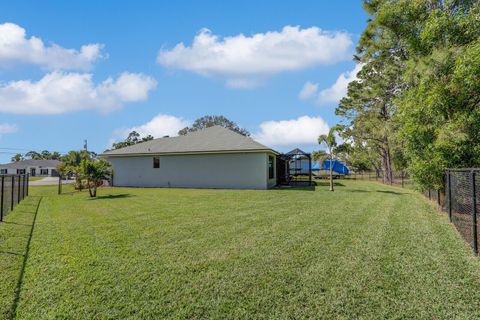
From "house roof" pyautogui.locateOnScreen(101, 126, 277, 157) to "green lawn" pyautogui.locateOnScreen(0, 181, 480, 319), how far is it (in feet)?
38.4

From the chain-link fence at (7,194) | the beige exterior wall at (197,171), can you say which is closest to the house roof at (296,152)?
the beige exterior wall at (197,171)

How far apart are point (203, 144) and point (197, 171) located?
2.01 metres

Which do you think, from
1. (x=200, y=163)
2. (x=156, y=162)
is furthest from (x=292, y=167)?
(x=156, y=162)

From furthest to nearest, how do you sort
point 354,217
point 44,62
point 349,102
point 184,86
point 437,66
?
1. point 349,102
2. point 184,86
3. point 44,62
4. point 437,66
5. point 354,217

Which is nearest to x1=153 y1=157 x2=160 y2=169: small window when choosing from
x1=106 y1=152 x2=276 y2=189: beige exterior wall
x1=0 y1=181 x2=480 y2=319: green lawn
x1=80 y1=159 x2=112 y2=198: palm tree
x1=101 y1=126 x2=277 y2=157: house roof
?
x1=106 y1=152 x2=276 y2=189: beige exterior wall

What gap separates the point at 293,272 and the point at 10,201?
36.2 feet

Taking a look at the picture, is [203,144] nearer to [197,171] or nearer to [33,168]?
[197,171]

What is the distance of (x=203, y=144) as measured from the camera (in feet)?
68.1

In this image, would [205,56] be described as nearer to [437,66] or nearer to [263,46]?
[263,46]

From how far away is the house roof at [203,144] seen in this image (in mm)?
19016

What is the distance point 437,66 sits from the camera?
9.32 m

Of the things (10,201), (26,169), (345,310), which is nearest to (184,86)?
(10,201)

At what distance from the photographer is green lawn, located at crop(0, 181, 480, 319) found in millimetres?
3148

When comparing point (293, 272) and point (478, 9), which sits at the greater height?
point (478, 9)
